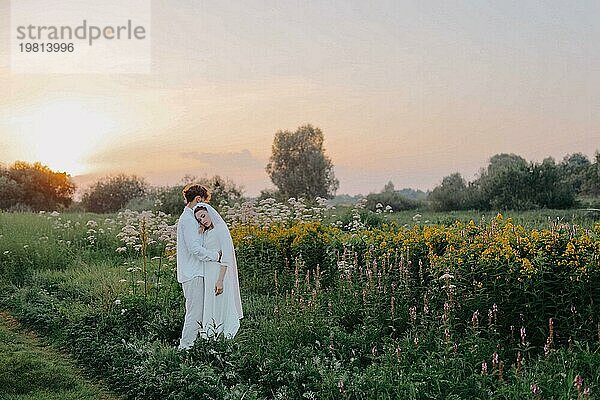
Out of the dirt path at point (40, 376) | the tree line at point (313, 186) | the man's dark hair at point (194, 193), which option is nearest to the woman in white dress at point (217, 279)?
the man's dark hair at point (194, 193)

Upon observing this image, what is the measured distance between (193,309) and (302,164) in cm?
3791

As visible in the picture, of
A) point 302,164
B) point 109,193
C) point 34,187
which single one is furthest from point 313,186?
point 34,187

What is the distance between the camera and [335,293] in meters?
8.59

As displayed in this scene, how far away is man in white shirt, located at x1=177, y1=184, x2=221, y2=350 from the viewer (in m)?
7.71

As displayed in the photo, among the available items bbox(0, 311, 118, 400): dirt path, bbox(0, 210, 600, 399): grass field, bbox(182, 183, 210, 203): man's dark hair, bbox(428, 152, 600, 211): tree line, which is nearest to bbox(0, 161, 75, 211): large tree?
bbox(428, 152, 600, 211): tree line

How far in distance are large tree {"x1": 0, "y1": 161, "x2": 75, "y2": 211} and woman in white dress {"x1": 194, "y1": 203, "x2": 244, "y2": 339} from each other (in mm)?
31199

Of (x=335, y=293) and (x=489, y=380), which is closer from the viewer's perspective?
(x=489, y=380)

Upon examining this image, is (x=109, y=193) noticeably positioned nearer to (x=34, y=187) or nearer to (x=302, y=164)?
(x=34, y=187)

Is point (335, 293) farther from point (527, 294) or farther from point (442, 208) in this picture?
point (442, 208)

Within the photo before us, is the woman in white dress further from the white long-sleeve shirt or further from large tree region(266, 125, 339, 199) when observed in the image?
large tree region(266, 125, 339, 199)

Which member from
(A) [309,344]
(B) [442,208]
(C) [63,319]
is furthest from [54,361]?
(B) [442,208]

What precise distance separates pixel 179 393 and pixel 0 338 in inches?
171

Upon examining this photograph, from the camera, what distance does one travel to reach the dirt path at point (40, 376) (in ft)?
22.7

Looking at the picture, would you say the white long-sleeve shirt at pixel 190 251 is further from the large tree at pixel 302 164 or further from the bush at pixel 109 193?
the large tree at pixel 302 164
